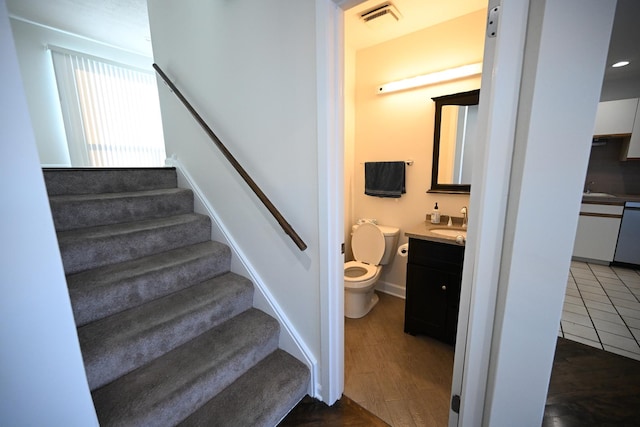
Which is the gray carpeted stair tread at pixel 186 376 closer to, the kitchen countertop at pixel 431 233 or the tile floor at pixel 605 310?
the kitchen countertop at pixel 431 233

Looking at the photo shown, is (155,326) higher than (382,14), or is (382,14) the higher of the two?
(382,14)

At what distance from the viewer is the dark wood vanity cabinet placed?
168 centimetres

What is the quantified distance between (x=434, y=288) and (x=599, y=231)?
10.0 feet

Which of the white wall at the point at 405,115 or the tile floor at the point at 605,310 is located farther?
the white wall at the point at 405,115

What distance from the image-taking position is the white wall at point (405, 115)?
6.47 feet

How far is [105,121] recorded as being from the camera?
3365 mm

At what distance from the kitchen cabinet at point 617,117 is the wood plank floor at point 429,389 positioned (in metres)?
3.11

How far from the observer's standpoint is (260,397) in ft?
3.98

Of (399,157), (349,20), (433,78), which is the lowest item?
(399,157)

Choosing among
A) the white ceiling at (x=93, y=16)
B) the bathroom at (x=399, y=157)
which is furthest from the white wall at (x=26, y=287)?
the white ceiling at (x=93, y=16)

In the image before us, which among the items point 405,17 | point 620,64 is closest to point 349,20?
point 405,17

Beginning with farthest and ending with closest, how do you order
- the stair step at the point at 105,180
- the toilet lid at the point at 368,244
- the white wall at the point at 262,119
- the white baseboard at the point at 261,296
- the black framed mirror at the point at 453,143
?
the toilet lid at the point at 368,244, the black framed mirror at the point at 453,143, the stair step at the point at 105,180, the white baseboard at the point at 261,296, the white wall at the point at 262,119

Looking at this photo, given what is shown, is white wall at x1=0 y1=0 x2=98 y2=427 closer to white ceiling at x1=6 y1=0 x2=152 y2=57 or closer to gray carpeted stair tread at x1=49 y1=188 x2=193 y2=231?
gray carpeted stair tread at x1=49 y1=188 x2=193 y2=231

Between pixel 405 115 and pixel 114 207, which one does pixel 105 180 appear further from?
pixel 405 115
